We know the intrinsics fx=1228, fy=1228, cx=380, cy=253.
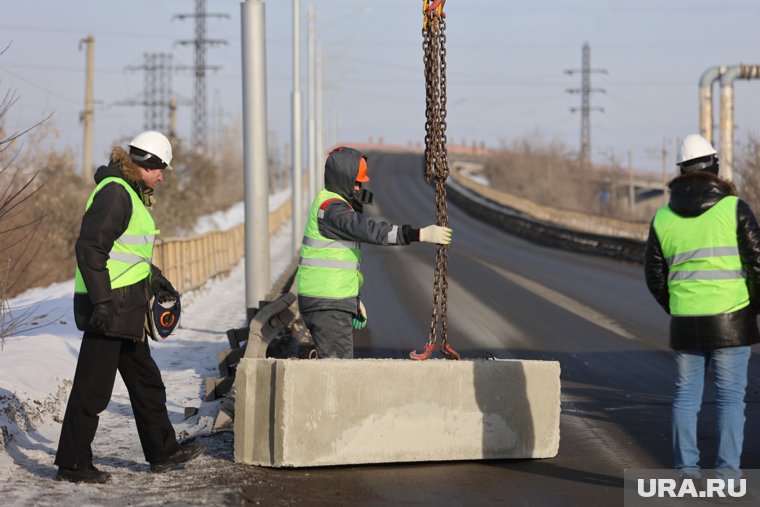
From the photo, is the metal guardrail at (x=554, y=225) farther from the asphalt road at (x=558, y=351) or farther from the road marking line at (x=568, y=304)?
the road marking line at (x=568, y=304)

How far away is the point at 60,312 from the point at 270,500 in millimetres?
10542

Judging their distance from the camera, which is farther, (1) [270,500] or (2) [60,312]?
(2) [60,312]

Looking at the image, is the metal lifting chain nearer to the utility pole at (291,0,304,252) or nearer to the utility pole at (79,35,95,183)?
the utility pole at (291,0,304,252)

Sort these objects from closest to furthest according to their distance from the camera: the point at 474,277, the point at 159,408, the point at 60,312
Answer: the point at 159,408 → the point at 60,312 → the point at 474,277

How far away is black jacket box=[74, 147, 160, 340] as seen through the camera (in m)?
6.93

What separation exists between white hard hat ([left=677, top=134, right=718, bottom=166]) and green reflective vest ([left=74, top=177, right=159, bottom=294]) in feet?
9.97

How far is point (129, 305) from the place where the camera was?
7133mm

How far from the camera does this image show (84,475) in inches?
273

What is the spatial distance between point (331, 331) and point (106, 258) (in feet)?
4.93

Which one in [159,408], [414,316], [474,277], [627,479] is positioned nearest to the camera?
[627,479]

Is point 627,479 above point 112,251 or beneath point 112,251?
beneath

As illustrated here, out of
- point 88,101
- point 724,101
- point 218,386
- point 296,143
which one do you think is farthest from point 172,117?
point 218,386

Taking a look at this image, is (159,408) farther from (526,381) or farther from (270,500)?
(526,381)

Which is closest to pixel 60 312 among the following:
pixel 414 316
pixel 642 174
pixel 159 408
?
pixel 414 316
